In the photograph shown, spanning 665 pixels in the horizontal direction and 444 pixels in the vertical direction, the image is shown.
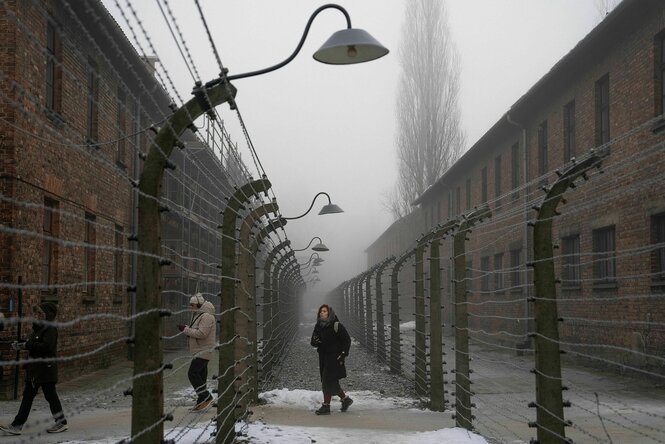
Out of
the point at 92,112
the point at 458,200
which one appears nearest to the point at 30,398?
the point at 92,112

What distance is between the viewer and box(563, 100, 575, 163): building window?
65.7ft

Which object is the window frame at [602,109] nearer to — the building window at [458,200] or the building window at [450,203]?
the building window at [458,200]

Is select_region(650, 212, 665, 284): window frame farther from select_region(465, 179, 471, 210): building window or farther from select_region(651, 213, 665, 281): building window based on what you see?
select_region(465, 179, 471, 210): building window

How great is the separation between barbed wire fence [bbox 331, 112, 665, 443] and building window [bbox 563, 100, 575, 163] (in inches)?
33.5

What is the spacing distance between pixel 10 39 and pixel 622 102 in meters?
11.5

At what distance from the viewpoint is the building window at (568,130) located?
789 inches

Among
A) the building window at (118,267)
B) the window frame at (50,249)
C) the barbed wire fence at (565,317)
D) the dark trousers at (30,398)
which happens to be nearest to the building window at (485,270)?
the barbed wire fence at (565,317)

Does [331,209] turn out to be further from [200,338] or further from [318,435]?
[318,435]

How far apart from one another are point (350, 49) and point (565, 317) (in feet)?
12.0

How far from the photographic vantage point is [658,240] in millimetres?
14477

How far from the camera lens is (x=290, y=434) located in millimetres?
7957

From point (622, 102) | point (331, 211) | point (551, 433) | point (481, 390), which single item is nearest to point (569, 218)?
point (622, 102)

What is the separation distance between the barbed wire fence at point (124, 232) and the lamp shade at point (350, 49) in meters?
0.97

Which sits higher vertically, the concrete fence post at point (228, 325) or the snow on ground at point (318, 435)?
the concrete fence post at point (228, 325)
